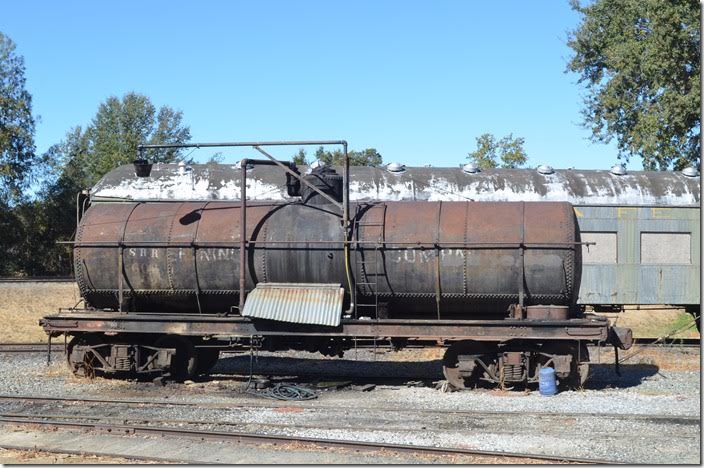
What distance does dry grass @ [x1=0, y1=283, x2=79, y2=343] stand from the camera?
25.6 m

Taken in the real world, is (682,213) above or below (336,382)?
above

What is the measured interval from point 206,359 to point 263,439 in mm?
5693

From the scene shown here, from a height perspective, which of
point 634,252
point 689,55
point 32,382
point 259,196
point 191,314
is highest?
point 689,55

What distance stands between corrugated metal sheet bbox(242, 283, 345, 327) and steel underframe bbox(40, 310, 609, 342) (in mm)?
302

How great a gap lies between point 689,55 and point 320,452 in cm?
2486

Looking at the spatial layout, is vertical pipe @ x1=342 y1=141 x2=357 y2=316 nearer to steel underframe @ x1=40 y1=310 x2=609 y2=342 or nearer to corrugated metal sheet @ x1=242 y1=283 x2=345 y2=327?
corrugated metal sheet @ x1=242 y1=283 x2=345 y2=327

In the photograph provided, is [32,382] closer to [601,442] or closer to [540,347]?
[540,347]

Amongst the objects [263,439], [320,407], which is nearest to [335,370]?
[320,407]

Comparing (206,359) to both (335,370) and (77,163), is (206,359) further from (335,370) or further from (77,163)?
(77,163)

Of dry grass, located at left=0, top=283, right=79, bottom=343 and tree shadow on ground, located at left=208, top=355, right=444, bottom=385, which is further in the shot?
dry grass, located at left=0, top=283, right=79, bottom=343

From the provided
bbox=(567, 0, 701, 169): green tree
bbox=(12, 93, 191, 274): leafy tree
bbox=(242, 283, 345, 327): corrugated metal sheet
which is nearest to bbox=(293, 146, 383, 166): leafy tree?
bbox=(12, 93, 191, 274): leafy tree

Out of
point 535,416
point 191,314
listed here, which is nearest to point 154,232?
point 191,314

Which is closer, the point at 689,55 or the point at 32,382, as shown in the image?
the point at 32,382

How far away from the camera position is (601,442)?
9859 millimetres
